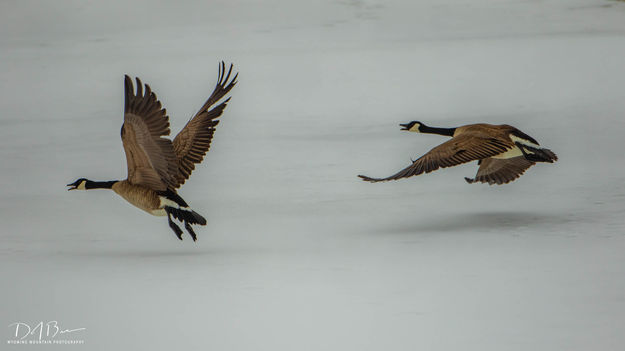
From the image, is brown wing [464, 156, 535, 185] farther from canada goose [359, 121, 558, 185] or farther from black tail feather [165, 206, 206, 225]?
black tail feather [165, 206, 206, 225]

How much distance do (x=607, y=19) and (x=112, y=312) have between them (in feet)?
21.2

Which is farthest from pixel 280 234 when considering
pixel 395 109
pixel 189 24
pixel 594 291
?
pixel 189 24

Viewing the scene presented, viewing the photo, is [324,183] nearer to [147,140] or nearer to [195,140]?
[195,140]

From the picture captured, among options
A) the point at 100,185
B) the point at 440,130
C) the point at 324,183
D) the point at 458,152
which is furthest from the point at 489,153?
the point at 100,185

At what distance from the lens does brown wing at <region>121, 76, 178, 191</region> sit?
150 inches

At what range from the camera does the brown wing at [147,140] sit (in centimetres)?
380

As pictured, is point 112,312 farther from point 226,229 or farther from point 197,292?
point 226,229

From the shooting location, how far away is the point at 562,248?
411 cm
